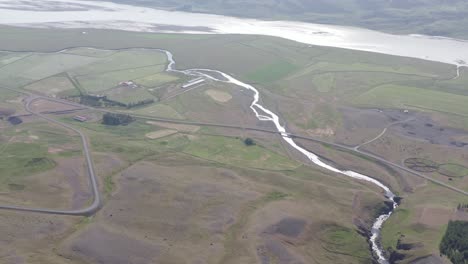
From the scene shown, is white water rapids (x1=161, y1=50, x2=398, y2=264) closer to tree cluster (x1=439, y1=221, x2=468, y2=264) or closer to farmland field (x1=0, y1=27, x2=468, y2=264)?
farmland field (x1=0, y1=27, x2=468, y2=264)

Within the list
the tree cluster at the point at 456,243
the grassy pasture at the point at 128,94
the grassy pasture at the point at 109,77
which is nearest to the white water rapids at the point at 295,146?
the grassy pasture at the point at 109,77

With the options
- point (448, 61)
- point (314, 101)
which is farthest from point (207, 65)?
point (448, 61)

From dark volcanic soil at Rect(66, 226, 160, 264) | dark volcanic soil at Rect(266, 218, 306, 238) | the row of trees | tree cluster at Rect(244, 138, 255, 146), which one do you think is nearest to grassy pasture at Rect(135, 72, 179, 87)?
the row of trees

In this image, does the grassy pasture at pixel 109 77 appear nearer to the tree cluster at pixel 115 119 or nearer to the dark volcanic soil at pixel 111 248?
the tree cluster at pixel 115 119

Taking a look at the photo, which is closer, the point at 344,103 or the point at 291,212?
the point at 291,212

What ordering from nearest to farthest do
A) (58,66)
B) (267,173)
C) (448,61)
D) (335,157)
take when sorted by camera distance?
1. (267,173)
2. (335,157)
3. (58,66)
4. (448,61)

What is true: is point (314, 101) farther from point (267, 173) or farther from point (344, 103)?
point (267, 173)
